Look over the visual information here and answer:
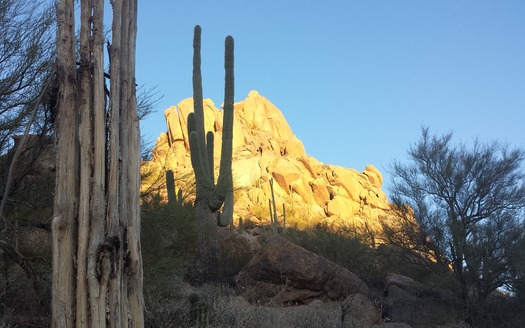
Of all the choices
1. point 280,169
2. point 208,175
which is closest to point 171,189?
point 208,175

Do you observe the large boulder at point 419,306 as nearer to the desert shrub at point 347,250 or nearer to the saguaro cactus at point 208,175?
the desert shrub at point 347,250

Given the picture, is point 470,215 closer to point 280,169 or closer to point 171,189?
point 171,189

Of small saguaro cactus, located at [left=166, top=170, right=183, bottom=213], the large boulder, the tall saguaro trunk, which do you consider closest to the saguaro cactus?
small saguaro cactus, located at [left=166, top=170, right=183, bottom=213]

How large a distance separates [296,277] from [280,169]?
4536 centimetres

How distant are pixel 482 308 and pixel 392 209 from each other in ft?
14.4

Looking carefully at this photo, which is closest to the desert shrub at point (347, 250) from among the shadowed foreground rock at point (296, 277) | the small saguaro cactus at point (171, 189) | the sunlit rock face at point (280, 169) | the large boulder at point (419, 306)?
the large boulder at point (419, 306)

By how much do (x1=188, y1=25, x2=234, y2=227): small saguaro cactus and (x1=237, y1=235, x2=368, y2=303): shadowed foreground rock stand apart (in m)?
3.43

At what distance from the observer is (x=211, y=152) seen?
813 inches

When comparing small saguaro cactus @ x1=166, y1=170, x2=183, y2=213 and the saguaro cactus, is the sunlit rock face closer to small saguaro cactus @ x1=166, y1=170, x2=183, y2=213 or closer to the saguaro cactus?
the saguaro cactus

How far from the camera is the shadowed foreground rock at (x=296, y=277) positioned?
15.3m

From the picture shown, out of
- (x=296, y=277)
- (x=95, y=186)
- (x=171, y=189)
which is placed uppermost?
(x=171, y=189)

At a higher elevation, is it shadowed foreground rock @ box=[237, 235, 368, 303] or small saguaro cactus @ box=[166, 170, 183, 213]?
small saguaro cactus @ box=[166, 170, 183, 213]

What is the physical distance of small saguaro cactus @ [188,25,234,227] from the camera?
18594mm

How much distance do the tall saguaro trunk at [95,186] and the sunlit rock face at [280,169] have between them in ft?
156
